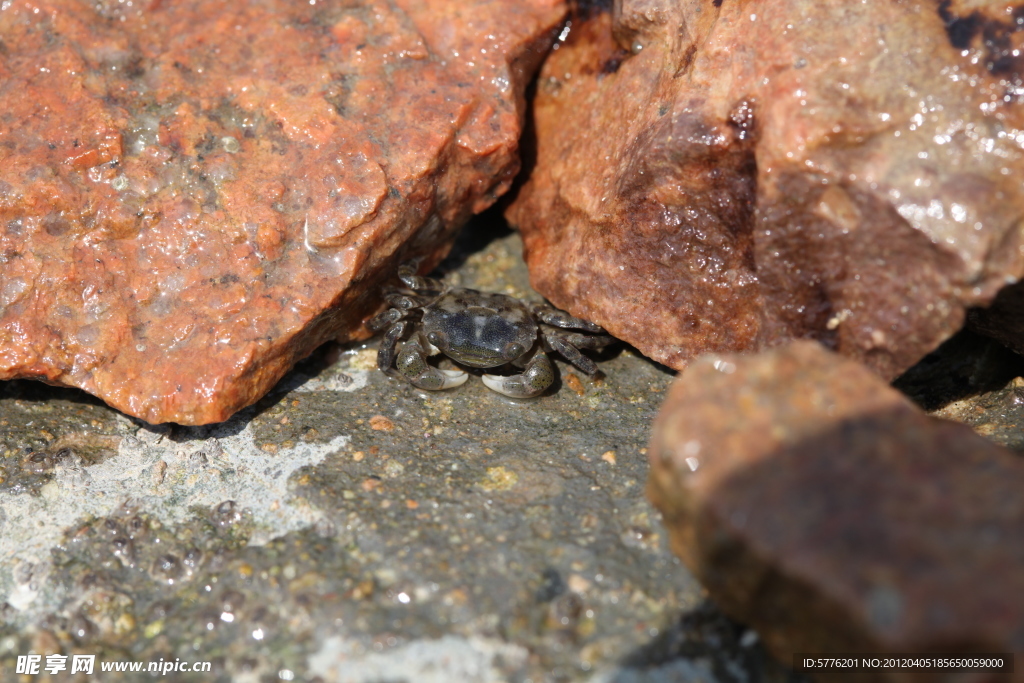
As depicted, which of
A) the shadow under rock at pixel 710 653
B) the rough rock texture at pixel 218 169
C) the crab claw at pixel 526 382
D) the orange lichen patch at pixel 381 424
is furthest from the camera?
the crab claw at pixel 526 382

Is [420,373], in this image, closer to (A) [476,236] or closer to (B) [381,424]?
(B) [381,424]

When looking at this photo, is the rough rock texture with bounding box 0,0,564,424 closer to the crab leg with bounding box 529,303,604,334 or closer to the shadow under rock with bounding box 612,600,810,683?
the crab leg with bounding box 529,303,604,334

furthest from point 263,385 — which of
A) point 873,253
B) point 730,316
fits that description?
point 873,253

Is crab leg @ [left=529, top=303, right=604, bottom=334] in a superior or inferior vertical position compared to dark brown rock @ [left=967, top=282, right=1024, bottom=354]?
inferior

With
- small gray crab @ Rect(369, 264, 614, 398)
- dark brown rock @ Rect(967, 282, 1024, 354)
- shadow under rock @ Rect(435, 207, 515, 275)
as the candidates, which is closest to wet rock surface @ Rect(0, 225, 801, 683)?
small gray crab @ Rect(369, 264, 614, 398)

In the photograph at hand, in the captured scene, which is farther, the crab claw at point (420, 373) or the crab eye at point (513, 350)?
the crab eye at point (513, 350)

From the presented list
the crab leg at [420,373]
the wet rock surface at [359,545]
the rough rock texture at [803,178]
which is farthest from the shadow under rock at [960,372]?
the crab leg at [420,373]

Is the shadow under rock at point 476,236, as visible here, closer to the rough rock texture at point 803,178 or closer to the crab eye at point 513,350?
the crab eye at point 513,350
